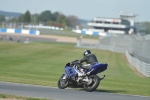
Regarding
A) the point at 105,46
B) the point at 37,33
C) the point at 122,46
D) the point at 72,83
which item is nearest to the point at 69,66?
the point at 72,83

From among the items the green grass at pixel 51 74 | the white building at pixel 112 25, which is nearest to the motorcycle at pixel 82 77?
the green grass at pixel 51 74

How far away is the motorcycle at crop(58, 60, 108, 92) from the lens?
51.6ft

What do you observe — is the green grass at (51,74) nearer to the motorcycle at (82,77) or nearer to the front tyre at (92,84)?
the motorcycle at (82,77)

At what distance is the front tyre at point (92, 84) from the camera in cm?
1565

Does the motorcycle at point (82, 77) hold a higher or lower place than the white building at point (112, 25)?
higher

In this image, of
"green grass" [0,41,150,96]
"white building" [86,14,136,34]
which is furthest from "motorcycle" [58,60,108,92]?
"white building" [86,14,136,34]

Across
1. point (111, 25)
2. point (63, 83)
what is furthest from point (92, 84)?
point (111, 25)

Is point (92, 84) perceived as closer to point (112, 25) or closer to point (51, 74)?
point (51, 74)

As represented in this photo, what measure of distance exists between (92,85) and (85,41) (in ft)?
223

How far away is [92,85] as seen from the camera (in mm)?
15891

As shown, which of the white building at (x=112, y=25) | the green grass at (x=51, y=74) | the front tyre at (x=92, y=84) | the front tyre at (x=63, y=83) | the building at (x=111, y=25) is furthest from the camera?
the white building at (x=112, y=25)

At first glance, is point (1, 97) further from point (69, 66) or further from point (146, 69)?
point (146, 69)

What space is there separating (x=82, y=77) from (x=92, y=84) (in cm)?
52

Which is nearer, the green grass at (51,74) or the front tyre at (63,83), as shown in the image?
the front tyre at (63,83)
